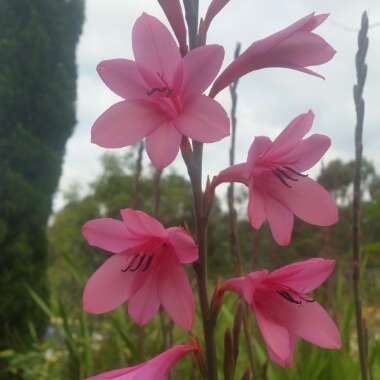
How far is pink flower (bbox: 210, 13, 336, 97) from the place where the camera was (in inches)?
32.7

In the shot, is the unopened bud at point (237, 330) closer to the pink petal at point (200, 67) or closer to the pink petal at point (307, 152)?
the pink petal at point (307, 152)

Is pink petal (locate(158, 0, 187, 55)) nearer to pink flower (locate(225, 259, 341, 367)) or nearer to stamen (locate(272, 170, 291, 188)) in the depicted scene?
stamen (locate(272, 170, 291, 188))

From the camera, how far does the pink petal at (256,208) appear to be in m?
0.79

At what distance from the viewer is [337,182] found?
2703 millimetres

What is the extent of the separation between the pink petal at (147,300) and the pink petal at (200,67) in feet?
1.03

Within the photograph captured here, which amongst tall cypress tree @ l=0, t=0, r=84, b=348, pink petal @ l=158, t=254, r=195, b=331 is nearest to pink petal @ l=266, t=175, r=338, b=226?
pink petal @ l=158, t=254, r=195, b=331

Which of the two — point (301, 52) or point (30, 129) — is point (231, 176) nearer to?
point (301, 52)

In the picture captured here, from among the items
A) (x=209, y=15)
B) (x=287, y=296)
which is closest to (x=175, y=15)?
(x=209, y=15)

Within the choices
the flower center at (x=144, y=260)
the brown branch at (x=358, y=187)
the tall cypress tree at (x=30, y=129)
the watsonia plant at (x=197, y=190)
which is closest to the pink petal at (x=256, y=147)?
the watsonia plant at (x=197, y=190)

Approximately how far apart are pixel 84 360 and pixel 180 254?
5.18ft

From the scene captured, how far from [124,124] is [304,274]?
1.28ft

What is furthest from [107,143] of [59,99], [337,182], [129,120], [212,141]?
[59,99]

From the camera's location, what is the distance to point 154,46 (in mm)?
825

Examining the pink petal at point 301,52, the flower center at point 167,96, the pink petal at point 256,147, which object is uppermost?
the pink petal at point 301,52
